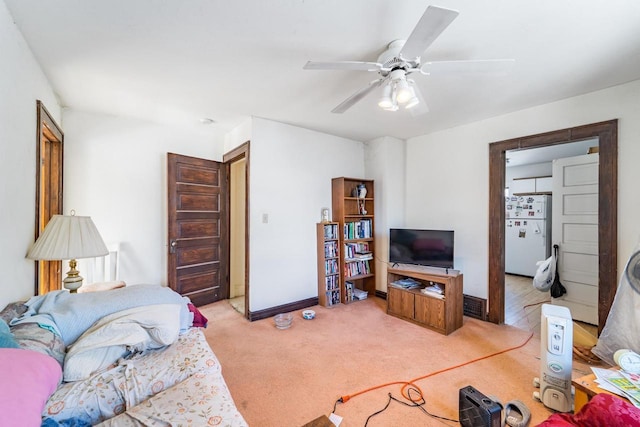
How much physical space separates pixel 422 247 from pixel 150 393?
291 centimetres

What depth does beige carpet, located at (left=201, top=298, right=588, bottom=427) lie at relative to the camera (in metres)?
1.74

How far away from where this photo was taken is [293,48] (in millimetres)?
1801

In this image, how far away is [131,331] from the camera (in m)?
1.37

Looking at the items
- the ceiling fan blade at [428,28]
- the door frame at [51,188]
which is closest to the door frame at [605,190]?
the ceiling fan blade at [428,28]

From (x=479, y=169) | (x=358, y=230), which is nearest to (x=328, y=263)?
(x=358, y=230)

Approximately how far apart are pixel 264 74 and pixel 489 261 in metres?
3.10

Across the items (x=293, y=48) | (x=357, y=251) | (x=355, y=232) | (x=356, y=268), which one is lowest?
(x=356, y=268)

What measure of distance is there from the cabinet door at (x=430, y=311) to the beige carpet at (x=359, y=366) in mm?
101

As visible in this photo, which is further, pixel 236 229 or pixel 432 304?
pixel 236 229

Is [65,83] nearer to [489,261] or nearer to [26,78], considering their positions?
[26,78]

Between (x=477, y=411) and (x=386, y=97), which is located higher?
(x=386, y=97)

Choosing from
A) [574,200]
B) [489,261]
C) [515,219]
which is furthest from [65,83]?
[515,219]

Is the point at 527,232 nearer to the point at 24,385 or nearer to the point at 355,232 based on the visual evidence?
the point at 355,232

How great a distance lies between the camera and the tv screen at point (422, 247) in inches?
122
